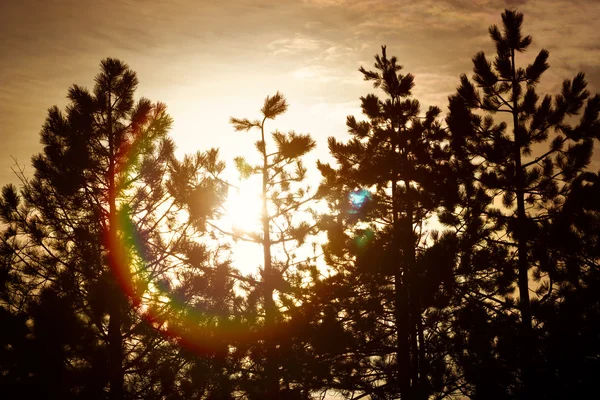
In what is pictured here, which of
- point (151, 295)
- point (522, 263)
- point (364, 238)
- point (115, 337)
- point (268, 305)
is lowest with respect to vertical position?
point (115, 337)

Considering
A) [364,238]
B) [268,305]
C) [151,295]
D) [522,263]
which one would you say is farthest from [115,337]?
[522,263]

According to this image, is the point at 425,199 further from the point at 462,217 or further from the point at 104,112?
the point at 104,112

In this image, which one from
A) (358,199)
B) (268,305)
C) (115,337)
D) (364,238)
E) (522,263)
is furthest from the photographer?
(358,199)

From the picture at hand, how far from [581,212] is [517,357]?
3764mm

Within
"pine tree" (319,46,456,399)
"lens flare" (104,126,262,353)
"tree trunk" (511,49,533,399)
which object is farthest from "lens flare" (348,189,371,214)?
"lens flare" (104,126,262,353)

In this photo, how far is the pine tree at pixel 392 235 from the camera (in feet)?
37.9

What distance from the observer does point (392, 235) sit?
12883 mm

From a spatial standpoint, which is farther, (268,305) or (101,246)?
(268,305)

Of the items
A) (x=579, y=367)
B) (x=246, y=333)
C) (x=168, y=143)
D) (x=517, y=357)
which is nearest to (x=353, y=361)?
(x=246, y=333)

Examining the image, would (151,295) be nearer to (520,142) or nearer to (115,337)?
(115,337)

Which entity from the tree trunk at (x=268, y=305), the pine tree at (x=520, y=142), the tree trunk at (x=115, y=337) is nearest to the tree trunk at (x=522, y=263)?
the pine tree at (x=520, y=142)

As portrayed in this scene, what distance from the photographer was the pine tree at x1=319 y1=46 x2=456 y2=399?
37.9 ft

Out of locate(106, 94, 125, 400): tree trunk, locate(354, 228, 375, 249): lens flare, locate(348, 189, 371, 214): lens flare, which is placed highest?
locate(348, 189, 371, 214): lens flare

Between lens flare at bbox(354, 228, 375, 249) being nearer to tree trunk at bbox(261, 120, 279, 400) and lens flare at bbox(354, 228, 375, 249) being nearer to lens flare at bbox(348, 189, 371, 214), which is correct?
lens flare at bbox(348, 189, 371, 214)
